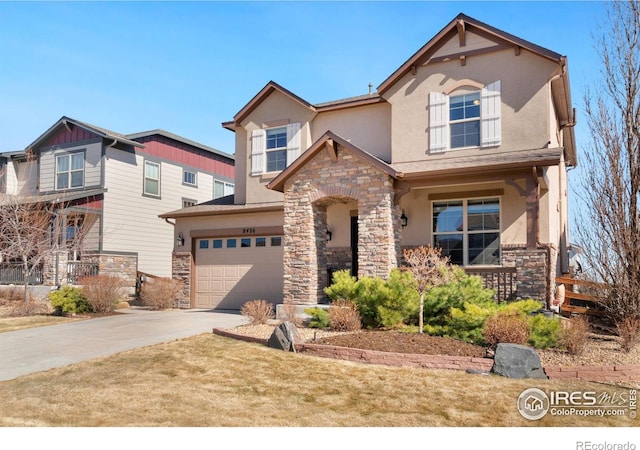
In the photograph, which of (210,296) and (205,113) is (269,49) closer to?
(205,113)

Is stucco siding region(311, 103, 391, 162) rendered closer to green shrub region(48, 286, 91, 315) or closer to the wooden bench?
the wooden bench

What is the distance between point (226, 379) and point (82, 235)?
52.6ft

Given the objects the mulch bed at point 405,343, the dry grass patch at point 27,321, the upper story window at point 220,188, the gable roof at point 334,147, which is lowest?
the dry grass patch at point 27,321

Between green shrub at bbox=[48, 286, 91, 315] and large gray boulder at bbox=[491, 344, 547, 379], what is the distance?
12236 mm

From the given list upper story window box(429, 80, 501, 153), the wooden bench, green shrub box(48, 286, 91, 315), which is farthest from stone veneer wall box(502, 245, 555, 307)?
green shrub box(48, 286, 91, 315)

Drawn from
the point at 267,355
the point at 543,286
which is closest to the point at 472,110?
the point at 543,286

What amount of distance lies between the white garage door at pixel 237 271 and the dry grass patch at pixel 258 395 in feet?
25.8

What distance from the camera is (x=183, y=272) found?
1866 centimetres

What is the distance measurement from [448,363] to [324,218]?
7489mm

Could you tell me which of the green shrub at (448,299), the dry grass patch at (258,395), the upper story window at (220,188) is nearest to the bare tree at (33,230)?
the upper story window at (220,188)

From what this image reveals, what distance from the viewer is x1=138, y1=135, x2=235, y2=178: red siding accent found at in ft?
80.8

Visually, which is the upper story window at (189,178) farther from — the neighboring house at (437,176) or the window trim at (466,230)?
the window trim at (466,230)

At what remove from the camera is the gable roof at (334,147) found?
45.2 ft
